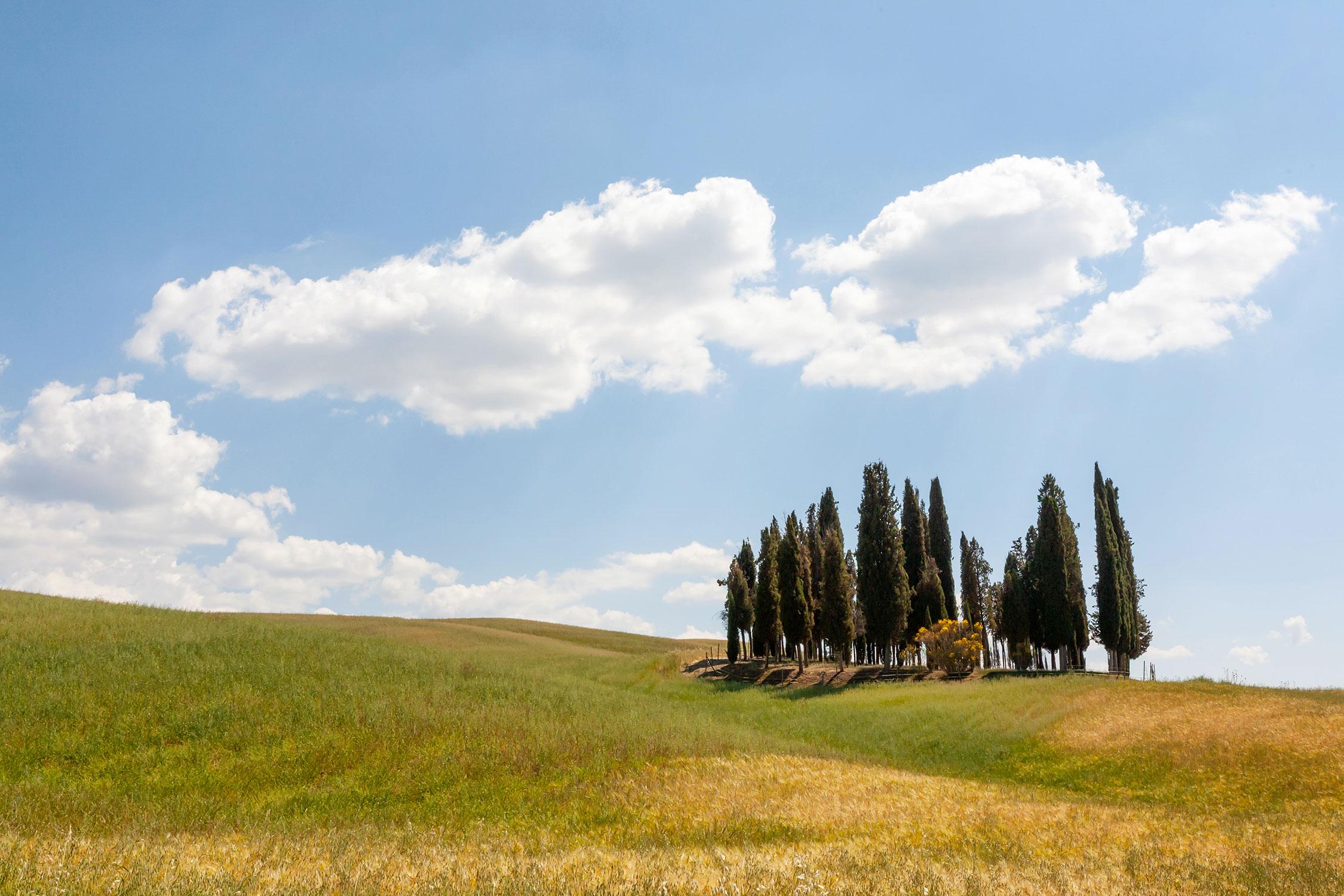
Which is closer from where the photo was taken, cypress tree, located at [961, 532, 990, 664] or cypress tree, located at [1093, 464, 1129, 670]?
cypress tree, located at [1093, 464, 1129, 670]

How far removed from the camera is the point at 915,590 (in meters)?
67.2

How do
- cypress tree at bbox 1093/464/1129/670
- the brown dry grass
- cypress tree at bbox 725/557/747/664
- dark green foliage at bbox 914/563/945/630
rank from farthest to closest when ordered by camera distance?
cypress tree at bbox 725/557/747/664 → dark green foliage at bbox 914/563/945/630 → cypress tree at bbox 1093/464/1129/670 → the brown dry grass

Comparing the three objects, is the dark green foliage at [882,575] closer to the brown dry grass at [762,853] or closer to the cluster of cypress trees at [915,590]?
the cluster of cypress trees at [915,590]

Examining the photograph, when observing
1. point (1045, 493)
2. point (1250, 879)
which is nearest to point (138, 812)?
point (1250, 879)

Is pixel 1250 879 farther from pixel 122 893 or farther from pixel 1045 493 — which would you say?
pixel 1045 493

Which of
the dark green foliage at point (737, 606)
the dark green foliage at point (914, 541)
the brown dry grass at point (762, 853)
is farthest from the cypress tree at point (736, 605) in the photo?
the brown dry grass at point (762, 853)

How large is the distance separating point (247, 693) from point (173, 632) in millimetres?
11883

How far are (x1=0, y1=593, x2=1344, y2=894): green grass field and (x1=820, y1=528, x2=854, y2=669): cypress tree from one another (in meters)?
21.3

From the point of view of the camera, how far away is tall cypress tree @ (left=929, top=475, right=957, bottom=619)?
7025 cm

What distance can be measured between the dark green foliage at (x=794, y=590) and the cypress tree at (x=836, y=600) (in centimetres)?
163

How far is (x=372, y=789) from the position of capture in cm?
1900

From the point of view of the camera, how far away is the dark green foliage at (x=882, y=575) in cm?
6175

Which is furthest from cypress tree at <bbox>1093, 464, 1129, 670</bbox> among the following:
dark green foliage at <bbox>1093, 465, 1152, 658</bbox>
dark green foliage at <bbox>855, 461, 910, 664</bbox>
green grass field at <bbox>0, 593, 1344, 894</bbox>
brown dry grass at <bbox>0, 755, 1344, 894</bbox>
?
brown dry grass at <bbox>0, 755, 1344, 894</bbox>

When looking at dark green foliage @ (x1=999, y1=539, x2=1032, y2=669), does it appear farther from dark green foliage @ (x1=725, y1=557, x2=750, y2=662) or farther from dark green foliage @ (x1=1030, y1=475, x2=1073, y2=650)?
dark green foliage @ (x1=725, y1=557, x2=750, y2=662)
